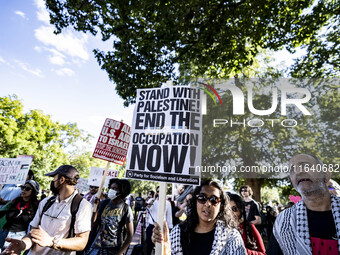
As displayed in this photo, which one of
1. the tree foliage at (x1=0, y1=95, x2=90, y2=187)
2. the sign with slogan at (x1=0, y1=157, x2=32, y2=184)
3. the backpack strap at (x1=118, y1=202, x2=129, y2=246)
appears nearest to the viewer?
the backpack strap at (x1=118, y1=202, x2=129, y2=246)

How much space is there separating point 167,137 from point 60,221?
4.91 ft

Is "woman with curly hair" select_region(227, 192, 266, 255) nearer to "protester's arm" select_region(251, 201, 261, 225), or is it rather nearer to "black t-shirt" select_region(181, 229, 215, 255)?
"black t-shirt" select_region(181, 229, 215, 255)

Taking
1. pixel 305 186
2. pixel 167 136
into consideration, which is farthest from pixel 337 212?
pixel 167 136

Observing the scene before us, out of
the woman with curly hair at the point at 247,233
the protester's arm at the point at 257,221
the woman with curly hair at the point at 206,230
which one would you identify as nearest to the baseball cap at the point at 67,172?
the woman with curly hair at the point at 206,230

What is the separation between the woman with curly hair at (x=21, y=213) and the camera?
3.69 metres

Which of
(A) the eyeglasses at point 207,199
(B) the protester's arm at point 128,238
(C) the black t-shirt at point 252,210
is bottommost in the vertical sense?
(B) the protester's arm at point 128,238

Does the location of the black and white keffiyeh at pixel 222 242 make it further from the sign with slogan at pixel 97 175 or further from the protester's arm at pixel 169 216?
the sign with slogan at pixel 97 175

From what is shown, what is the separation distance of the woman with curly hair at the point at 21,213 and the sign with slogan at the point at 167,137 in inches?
94.9

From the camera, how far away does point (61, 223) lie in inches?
90.0

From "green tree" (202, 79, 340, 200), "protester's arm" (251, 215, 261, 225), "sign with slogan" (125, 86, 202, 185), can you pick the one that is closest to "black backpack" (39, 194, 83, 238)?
"sign with slogan" (125, 86, 202, 185)

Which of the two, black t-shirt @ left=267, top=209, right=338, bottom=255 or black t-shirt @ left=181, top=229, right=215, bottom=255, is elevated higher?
black t-shirt @ left=267, top=209, right=338, bottom=255

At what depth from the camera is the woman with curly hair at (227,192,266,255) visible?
8.85 ft

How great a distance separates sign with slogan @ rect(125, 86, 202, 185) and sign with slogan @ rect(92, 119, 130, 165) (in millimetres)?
2182

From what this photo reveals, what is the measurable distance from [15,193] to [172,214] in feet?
12.5
